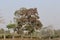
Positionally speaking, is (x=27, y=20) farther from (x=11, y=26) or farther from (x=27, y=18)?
(x=11, y=26)

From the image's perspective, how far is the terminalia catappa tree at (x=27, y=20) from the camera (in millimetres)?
13780

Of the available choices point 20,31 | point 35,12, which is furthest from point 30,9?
point 20,31

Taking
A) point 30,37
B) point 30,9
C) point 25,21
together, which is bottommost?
point 30,37

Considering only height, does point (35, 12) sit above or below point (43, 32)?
above

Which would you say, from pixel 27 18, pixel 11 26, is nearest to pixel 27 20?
pixel 27 18

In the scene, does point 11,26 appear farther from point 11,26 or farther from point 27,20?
point 27,20

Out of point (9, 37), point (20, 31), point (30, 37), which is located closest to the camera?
point (9, 37)

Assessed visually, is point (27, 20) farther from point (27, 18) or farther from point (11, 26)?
point (11, 26)

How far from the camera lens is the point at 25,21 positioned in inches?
548

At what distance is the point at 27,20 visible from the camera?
13.8m

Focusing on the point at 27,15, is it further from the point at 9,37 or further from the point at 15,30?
the point at 9,37

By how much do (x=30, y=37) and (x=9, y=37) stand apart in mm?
1679

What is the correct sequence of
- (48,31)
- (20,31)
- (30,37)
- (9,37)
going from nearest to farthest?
1. (9,37)
2. (30,37)
3. (20,31)
4. (48,31)

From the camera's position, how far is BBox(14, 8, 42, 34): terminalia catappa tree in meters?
13.8
